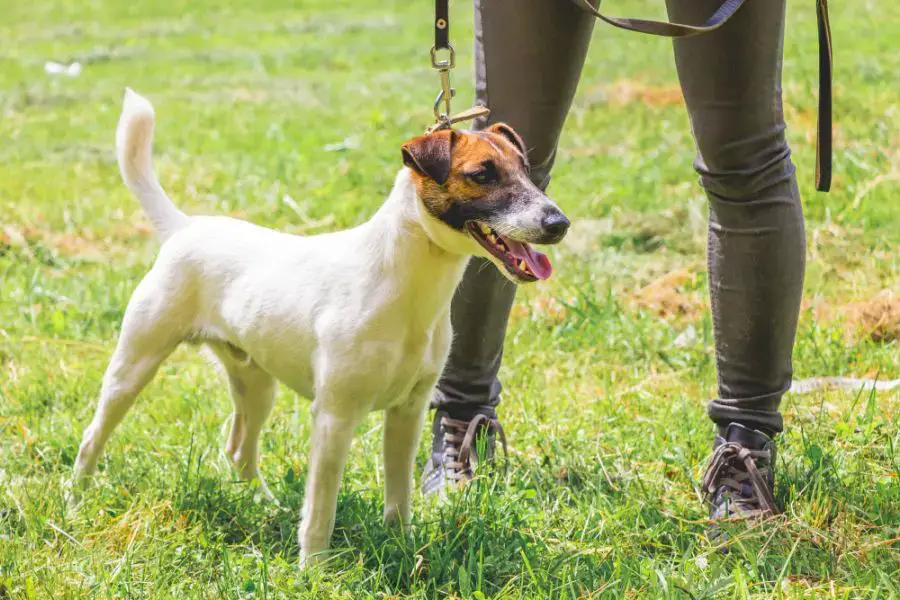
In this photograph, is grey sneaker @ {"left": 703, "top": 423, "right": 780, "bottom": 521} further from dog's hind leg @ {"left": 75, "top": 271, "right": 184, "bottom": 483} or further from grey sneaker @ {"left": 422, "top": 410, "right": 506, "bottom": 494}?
dog's hind leg @ {"left": 75, "top": 271, "right": 184, "bottom": 483}

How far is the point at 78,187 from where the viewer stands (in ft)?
22.0

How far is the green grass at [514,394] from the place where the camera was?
104 inches

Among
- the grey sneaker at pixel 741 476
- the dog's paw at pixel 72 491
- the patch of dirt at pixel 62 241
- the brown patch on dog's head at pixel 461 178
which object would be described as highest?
the brown patch on dog's head at pixel 461 178

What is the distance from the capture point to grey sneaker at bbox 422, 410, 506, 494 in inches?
127

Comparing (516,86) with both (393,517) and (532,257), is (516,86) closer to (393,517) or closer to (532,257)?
(532,257)

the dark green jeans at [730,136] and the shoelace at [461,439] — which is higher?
the dark green jeans at [730,136]

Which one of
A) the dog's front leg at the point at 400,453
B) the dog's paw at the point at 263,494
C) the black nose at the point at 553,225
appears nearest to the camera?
the black nose at the point at 553,225

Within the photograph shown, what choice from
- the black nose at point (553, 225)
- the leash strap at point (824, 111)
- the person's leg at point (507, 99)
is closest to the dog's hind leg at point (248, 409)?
the person's leg at point (507, 99)

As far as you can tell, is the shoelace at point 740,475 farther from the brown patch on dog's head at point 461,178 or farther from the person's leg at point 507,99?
the brown patch on dog's head at point 461,178

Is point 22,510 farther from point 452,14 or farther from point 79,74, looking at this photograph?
point 452,14

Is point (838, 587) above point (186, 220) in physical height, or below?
below

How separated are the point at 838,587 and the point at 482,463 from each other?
1.01 meters

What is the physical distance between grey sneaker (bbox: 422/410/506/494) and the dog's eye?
102 centimetres

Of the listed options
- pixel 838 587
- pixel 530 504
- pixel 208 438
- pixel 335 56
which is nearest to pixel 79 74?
pixel 335 56
